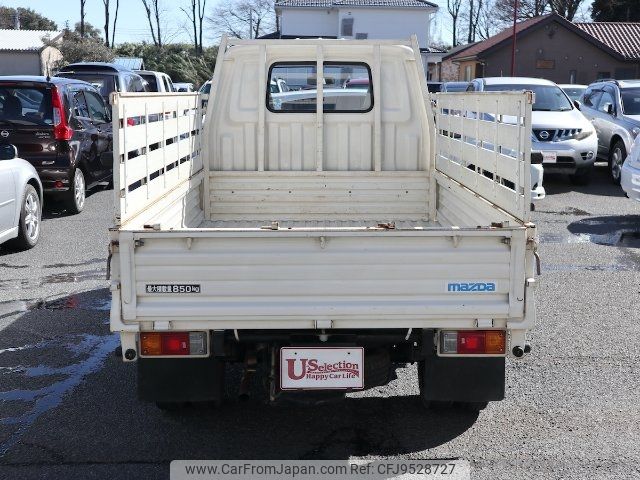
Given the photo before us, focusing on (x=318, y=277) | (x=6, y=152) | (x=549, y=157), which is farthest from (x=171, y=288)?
(x=549, y=157)

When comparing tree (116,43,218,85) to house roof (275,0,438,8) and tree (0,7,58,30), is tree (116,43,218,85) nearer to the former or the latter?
house roof (275,0,438,8)

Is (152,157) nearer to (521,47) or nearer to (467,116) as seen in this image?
(467,116)

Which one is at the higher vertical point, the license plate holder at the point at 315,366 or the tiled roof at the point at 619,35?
the tiled roof at the point at 619,35

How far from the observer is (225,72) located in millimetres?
6344

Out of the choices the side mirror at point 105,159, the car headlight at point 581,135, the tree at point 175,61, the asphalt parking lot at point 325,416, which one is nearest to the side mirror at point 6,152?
the asphalt parking lot at point 325,416

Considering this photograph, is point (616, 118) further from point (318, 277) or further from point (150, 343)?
point (150, 343)

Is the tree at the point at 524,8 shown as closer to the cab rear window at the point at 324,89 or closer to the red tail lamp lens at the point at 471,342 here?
the cab rear window at the point at 324,89

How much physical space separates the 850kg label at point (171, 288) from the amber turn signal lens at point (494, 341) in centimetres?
145

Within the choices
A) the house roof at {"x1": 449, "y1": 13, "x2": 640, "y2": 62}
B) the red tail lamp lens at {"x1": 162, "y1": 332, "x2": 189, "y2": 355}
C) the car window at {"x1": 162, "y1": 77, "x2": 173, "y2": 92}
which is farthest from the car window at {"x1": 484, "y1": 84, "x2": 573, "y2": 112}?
the house roof at {"x1": 449, "y1": 13, "x2": 640, "y2": 62}

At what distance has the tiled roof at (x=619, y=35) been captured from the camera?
143ft

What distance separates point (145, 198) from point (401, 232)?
5.47 feet

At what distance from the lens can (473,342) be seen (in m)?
3.93

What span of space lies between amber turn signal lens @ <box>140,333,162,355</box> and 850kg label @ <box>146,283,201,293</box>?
0.26m

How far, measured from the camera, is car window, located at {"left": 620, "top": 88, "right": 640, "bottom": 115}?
14.7 metres
